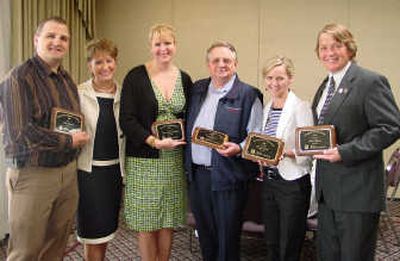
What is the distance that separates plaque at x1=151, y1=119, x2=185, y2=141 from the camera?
8.41 feet

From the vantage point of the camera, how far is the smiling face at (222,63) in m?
2.56

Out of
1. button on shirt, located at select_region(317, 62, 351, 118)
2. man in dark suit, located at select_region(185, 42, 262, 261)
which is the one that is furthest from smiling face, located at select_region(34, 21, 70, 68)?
button on shirt, located at select_region(317, 62, 351, 118)

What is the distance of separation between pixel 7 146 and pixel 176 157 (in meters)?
0.99

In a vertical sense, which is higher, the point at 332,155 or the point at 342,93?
the point at 342,93

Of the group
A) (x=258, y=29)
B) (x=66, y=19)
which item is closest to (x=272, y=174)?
(x=66, y=19)

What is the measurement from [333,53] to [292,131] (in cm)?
53

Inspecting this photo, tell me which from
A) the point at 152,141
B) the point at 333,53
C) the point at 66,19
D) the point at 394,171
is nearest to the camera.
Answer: the point at 333,53

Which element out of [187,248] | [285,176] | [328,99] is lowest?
[187,248]

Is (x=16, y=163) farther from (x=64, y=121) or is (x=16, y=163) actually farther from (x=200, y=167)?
(x=200, y=167)

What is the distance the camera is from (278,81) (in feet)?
8.29

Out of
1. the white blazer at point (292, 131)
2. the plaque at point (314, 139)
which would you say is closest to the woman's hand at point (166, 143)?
the white blazer at point (292, 131)

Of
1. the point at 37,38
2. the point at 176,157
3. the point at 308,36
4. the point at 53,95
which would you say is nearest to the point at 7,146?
the point at 53,95

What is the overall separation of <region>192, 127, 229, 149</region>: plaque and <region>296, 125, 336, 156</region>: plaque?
0.43 metres

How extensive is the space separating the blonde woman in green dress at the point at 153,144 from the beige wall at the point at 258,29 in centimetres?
338
